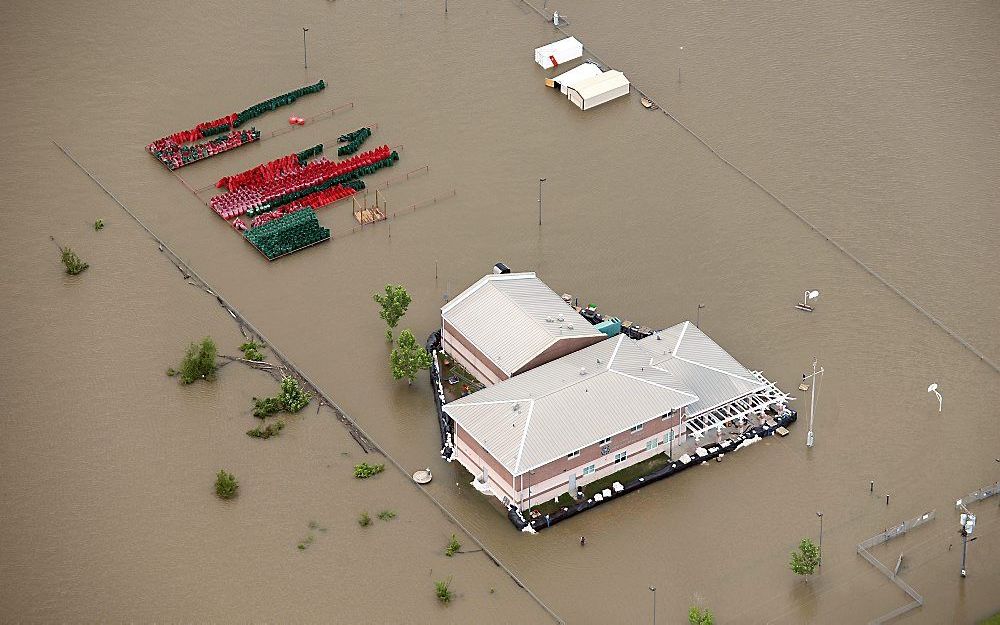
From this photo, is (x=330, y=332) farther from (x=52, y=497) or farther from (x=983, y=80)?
(x=983, y=80)

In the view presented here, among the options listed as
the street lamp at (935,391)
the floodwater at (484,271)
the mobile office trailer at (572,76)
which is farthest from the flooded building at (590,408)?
the mobile office trailer at (572,76)

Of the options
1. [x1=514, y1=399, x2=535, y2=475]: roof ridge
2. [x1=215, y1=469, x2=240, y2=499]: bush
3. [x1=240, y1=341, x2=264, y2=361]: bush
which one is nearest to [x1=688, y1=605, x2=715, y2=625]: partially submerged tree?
[x1=514, y1=399, x2=535, y2=475]: roof ridge

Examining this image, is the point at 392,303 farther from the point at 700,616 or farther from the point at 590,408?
the point at 700,616

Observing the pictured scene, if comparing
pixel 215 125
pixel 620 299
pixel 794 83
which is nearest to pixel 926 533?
pixel 620 299

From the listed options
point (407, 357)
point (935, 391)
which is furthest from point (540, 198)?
point (935, 391)

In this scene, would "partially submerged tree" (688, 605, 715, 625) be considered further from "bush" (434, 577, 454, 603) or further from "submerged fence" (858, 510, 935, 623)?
"bush" (434, 577, 454, 603)
